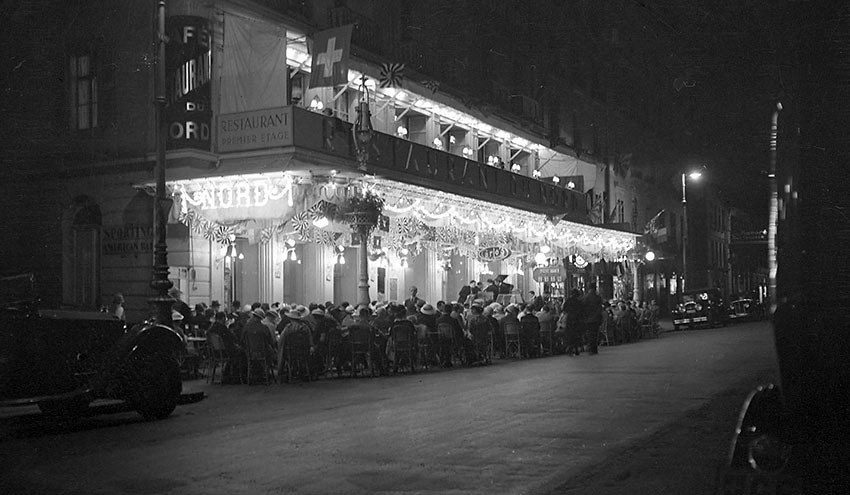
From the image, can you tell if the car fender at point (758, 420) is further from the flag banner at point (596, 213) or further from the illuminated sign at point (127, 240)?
the flag banner at point (596, 213)

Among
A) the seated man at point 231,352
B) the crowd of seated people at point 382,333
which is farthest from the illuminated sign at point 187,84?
the seated man at point 231,352

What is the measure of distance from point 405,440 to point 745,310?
50.0 meters

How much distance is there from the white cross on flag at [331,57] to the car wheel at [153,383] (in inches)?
457

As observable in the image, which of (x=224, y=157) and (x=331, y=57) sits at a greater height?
(x=331, y=57)

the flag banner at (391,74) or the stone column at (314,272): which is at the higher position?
the flag banner at (391,74)

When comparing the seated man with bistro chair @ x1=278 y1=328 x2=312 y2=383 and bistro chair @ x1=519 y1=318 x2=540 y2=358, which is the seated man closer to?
bistro chair @ x1=278 y1=328 x2=312 y2=383

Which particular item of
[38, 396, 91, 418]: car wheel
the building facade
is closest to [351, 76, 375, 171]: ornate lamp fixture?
the building facade

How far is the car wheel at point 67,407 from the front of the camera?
11516 mm

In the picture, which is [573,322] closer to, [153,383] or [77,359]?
[153,383]

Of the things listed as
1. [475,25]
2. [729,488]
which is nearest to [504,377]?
[729,488]

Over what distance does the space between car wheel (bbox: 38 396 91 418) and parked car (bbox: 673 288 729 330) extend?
34.9 meters

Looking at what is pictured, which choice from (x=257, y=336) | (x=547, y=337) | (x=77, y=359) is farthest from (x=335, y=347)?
(x=547, y=337)

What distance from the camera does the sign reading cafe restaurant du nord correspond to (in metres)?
21.4

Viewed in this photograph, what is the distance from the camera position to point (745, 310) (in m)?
55.9
